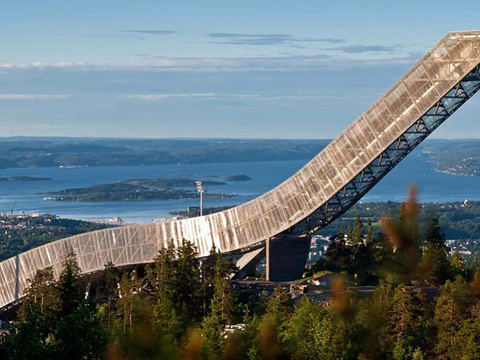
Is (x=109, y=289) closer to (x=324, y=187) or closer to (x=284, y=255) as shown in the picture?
(x=284, y=255)

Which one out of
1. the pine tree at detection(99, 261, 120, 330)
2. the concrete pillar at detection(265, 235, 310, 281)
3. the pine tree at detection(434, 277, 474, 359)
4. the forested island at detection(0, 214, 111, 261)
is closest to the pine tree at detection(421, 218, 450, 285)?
the pine tree at detection(434, 277, 474, 359)

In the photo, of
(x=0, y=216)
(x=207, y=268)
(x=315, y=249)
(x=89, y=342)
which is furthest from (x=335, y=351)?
(x=0, y=216)

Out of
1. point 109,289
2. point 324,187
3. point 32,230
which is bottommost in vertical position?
point 109,289

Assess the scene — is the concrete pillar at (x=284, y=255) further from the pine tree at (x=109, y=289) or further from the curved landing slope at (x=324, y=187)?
the pine tree at (x=109, y=289)

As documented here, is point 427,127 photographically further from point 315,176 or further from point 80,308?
point 80,308

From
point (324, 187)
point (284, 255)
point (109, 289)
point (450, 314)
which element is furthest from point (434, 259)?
point (109, 289)

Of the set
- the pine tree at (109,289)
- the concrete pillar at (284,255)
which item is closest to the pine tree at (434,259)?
the concrete pillar at (284,255)
